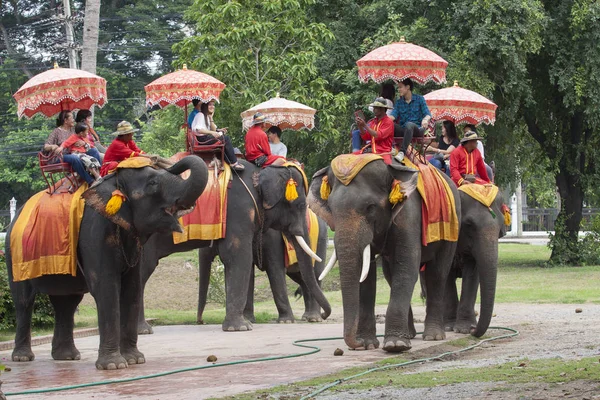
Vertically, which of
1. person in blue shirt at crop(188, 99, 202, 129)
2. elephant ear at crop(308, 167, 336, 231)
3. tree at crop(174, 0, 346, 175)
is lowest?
elephant ear at crop(308, 167, 336, 231)

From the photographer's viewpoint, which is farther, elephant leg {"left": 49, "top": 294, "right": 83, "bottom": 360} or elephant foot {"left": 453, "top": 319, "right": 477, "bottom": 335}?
elephant foot {"left": 453, "top": 319, "right": 477, "bottom": 335}

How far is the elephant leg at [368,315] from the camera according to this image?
12.4 m

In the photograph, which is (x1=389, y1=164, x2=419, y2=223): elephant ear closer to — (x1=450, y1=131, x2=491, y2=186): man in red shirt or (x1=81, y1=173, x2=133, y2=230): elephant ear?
(x1=450, y1=131, x2=491, y2=186): man in red shirt

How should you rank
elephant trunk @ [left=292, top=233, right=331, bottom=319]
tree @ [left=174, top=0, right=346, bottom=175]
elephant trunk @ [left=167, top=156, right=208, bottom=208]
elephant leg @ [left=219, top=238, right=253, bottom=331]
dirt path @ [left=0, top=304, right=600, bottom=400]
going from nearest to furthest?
dirt path @ [left=0, top=304, right=600, bottom=400] < elephant trunk @ [left=167, top=156, right=208, bottom=208] < elephant leg @ [left=219, top=238, right=253, bottom=331] < elephant trunk @ [left=292, top=233, right=331, bottom=319] < tree @ [left=174, top=0, right=346, bottom=175]

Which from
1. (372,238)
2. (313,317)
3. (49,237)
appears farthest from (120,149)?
(313,317)

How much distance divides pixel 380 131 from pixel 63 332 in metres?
3.92

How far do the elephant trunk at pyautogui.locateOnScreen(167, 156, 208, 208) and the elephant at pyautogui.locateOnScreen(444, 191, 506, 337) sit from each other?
409 centimetres

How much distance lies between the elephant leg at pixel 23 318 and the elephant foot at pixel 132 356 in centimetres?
126

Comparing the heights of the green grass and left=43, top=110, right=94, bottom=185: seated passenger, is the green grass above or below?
below

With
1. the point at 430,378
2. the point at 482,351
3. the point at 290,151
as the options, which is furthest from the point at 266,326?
the point at 290,151

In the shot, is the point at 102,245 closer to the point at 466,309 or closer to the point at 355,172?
the point at 355,172

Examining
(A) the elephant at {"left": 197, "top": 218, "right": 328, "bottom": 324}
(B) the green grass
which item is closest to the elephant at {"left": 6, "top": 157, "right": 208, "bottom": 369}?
(B) the green grass

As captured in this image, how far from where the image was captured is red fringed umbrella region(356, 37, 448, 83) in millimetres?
14031

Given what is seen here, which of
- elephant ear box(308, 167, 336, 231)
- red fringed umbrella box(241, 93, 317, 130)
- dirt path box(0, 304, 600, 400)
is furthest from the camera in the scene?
red fringed umbrella box(241, 93, 317, 130)
